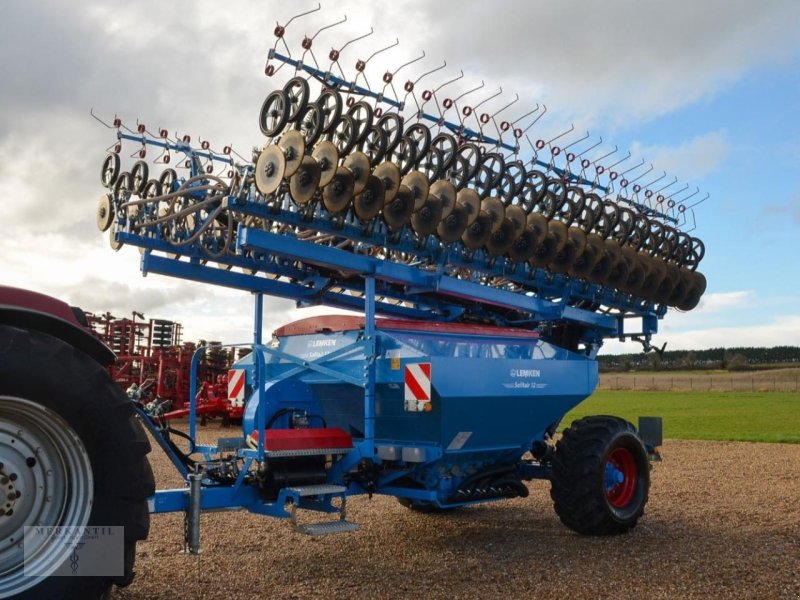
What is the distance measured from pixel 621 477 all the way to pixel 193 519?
14.5ft

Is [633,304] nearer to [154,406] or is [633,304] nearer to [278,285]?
[278,285]

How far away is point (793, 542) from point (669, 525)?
47.0 inches

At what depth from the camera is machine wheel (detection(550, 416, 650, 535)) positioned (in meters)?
6.89

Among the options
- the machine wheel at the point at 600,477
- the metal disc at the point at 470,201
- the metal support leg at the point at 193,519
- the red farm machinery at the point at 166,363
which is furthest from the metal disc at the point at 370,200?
the red farm machinery at the point at 166,363

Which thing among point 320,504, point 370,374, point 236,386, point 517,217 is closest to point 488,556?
point 320,504

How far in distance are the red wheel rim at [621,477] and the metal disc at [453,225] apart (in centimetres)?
275

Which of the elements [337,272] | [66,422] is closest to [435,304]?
[337,272]

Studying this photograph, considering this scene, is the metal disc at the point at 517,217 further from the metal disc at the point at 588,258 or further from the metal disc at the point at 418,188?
the metal disc at the point at 418,188

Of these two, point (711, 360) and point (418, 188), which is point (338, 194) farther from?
point (711, 360)

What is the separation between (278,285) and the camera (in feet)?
25.7

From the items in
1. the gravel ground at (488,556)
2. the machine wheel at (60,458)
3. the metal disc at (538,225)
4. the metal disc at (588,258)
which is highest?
the metal disc at (538,225)

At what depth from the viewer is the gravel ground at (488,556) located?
17.0ft

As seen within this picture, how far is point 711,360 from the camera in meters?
79.0

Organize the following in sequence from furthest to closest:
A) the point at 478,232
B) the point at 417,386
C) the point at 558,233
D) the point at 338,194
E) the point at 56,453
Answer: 1. the point at 558,233
2. the point at 478,232
3. the point at 338,194
4. the point at 417,386
5. the point at 56,453
